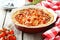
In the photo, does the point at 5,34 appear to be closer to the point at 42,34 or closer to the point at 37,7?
the point at 42,34

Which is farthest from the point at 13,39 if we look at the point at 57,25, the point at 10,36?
the point at 57,25

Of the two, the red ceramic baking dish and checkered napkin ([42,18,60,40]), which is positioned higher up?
the red ceramic baking dish

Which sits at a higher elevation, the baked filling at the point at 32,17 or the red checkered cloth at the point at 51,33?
the baked filling at the point at 32,17

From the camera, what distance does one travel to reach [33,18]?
1208 mm

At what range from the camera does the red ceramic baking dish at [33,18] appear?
114 centimetres

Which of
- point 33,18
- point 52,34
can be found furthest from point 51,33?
point 33,18

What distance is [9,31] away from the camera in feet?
3.73

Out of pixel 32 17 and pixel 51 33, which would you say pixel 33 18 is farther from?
pixel 51 33

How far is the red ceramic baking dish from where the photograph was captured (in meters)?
1.14

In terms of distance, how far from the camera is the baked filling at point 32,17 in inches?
46.3

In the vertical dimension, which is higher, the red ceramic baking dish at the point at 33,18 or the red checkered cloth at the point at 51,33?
the red ceramic baking dish at the point at 33,18

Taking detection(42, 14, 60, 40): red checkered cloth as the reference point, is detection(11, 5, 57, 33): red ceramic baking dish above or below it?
above

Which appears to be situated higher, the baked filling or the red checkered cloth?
the baked filling

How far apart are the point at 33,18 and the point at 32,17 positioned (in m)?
0.01
